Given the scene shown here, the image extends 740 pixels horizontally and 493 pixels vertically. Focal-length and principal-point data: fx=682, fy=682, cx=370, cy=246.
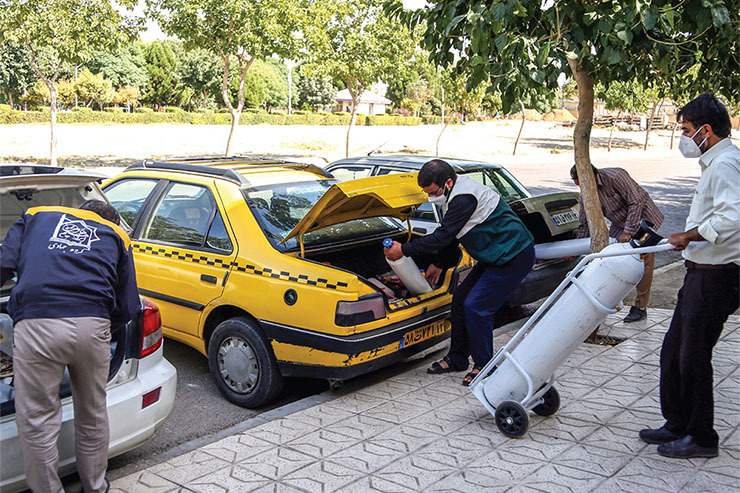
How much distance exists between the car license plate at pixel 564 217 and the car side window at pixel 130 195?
Answer: 416 cm

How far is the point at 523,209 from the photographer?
7.21m

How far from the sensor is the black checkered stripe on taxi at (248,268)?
185 inches

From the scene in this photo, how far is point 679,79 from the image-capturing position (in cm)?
839

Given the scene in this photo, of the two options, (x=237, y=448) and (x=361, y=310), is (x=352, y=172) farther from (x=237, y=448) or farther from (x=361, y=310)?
(x=237, y=448)

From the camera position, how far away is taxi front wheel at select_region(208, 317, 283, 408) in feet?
16.0

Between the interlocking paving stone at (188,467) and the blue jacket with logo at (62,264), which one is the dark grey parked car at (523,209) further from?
the blue jacket with logo at (62,264)

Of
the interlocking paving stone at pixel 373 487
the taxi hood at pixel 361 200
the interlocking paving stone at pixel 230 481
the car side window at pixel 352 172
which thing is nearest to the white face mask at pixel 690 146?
the taxi hood at pixel 361 200

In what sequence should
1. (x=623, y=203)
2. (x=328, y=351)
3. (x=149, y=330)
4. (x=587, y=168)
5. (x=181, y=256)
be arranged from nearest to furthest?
(x=149, y=330)
(x=328, y=351)
(x=181, y=256)
(x=587, y=168)
(x=623, y=203)

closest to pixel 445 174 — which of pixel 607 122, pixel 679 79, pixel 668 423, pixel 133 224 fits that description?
pixel 668 423

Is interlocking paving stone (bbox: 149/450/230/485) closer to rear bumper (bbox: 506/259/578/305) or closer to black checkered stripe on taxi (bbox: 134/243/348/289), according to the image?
black checkered stripe on taxi (bbox: 134/243/348/289)

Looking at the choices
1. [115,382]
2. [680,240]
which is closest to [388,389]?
[115,382]

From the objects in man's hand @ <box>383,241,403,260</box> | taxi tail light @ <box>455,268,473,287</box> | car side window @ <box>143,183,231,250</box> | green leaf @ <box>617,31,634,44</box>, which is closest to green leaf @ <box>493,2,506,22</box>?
green leaf @ <box>617,31,634,44</box>

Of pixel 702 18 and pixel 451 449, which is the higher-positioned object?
pixel 702 18

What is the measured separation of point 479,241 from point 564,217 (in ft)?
9.47
